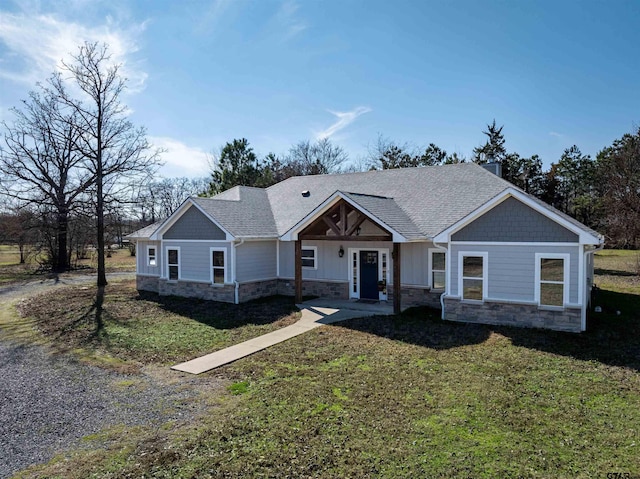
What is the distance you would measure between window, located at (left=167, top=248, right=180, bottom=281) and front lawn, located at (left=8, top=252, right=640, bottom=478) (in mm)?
5867

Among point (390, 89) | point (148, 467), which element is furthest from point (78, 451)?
point (390, 89)

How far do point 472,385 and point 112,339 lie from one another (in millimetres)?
9567

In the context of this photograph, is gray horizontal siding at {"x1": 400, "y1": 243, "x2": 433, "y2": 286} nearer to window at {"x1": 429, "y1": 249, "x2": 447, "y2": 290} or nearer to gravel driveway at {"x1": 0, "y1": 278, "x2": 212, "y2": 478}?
window at {"x1": 429, "y1": 249, "x2": 447, "y2": 290}

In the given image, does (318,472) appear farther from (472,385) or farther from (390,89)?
(390,89)

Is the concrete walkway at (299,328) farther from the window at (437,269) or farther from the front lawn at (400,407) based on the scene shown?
the window at (437,269)

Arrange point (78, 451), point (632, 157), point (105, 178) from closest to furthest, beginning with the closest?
1. point (78, 451)
2. point (105, 178)
3. point (632, 157)

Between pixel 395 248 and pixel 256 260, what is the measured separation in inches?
252

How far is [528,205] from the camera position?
36.4ft

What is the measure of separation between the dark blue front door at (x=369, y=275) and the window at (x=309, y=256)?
2028 mm

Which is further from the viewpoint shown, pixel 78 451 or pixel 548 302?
pixel 548 302

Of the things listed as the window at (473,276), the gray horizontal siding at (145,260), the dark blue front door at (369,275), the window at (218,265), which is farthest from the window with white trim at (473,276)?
the gray horizontal siding at (145,260)

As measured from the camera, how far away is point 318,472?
490 centimetres

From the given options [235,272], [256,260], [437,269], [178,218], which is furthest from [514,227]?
[178,218]

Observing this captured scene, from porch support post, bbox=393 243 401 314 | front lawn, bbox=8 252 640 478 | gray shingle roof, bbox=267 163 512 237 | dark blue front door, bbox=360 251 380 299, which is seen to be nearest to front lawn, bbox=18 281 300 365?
front lawn, bbox=8 252 640 478
